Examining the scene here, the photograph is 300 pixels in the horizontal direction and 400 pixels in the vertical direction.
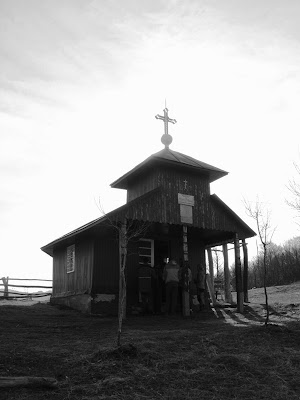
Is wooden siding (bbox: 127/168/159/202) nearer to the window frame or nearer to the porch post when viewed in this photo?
the porch post

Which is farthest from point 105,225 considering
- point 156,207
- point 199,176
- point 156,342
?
point 156,342

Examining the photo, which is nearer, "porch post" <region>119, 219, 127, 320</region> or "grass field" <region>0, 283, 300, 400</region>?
"grass field" <region>0, 283, 300, 400</region>

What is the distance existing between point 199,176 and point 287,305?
639cm

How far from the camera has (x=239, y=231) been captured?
19141 mm

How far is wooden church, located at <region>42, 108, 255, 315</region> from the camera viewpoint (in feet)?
56.4

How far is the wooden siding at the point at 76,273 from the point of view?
17938mm

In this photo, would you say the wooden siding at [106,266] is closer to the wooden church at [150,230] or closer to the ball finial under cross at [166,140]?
the wooden church at [150,230]

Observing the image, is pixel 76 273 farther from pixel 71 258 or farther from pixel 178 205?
pixel 178 205

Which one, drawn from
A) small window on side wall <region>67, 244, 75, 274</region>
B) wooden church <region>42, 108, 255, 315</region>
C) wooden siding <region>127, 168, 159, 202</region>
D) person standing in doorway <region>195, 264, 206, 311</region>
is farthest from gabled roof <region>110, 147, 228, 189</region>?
person standing in doorway <region>195, 264, 206, 311</region>

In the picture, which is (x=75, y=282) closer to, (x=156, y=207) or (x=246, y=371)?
(x=156, y=207)

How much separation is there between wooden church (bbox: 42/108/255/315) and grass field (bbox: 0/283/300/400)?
14.9 ft

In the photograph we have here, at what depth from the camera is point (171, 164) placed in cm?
1827

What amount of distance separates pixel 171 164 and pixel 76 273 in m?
6.23

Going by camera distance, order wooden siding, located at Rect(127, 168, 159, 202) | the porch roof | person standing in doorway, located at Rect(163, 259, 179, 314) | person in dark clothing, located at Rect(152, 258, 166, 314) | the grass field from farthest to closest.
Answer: wooden siding, located at Rect(127, 168, 159, 202) < person in dark clothing, located at Rect(152, 258, 166, 314) < person standing in doorway, located at Rect(163, 259, 179, 314) < the porch roof < the grass field
